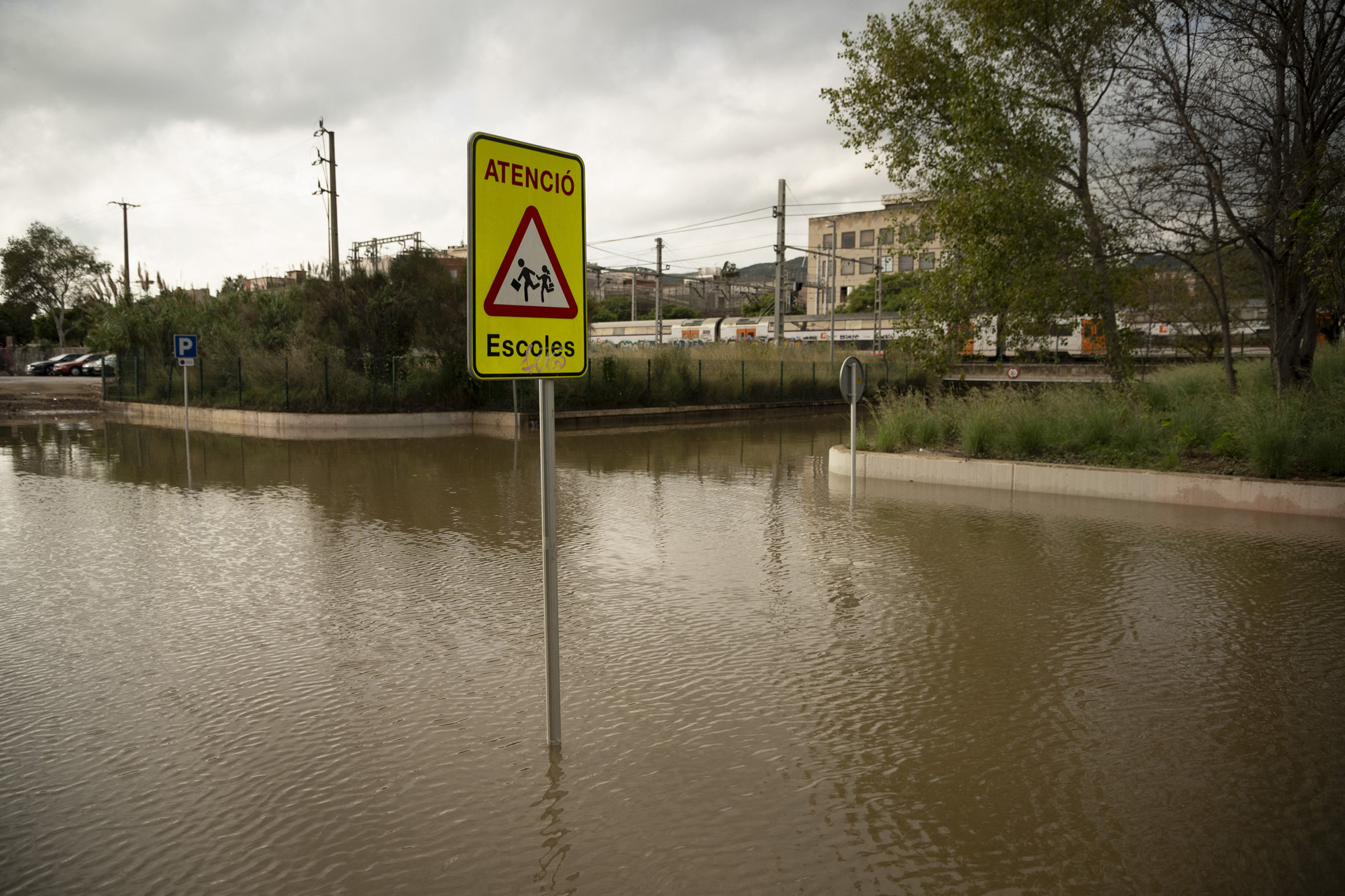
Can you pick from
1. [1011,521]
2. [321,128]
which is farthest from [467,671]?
[321,128]

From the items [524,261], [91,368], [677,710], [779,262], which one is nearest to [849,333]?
[779,262]

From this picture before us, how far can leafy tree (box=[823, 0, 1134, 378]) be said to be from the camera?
1558 cm

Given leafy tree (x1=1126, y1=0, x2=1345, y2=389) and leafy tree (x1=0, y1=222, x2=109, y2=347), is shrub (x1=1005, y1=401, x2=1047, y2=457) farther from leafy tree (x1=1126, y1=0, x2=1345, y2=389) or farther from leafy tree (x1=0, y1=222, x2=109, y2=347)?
leafy tree (x1=0, y1=222, x2=109, y2=347)

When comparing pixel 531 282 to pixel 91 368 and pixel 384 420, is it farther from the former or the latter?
pixel 91 368

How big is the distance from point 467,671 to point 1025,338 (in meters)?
14.6

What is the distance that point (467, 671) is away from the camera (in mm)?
5707

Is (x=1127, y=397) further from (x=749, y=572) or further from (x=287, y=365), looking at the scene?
(x=287, y=365)

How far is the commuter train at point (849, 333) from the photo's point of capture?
61.3ft

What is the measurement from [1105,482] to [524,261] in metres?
11.1

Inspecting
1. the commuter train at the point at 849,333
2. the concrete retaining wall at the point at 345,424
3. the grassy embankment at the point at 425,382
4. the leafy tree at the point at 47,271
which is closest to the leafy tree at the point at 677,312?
the commuter train at the point at 849,333

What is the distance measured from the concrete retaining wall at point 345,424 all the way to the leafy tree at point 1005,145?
1212cm

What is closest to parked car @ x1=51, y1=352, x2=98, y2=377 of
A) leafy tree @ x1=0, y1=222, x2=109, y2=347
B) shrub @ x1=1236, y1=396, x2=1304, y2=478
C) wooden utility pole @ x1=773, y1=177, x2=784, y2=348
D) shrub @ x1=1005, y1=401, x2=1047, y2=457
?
leafy tree @ x1=0, y1=222, x2=109, y2=347

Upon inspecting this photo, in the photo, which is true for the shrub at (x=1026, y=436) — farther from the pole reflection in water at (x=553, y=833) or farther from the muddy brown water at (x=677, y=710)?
the pole reflection in water at (x=553, y=833)

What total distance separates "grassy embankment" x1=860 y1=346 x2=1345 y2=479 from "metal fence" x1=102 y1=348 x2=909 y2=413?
9948mm
